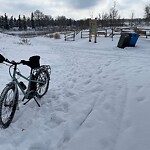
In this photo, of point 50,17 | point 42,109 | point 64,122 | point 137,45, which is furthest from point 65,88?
point 50,17

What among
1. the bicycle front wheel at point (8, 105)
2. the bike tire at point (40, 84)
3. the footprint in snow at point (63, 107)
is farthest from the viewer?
the bike tire at point (40, 84)

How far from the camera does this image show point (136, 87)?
5777 mm

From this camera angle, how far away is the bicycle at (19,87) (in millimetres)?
4397

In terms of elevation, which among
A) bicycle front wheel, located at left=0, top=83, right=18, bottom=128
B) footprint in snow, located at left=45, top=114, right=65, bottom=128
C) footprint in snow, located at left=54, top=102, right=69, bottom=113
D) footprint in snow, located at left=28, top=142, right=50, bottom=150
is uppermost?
bicycle front wheel, located at left=0, top=83, right=18, bottom=128

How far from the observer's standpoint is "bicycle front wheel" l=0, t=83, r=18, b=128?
4.34 meters

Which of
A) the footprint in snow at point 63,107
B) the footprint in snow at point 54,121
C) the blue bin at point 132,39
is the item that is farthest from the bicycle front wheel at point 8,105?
the blue bin at point 132,39

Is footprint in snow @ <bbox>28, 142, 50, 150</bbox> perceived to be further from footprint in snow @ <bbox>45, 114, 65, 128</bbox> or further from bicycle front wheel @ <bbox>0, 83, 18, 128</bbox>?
bicycle front wheel @ <bbox>0, 83, 18, 128</bbox>

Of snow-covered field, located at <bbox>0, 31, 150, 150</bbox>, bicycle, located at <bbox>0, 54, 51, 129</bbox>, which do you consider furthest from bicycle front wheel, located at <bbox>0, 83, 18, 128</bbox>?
snow-covered field, located at <bbox>0, 31, 150, 150</bbox>

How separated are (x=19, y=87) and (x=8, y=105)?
496mm

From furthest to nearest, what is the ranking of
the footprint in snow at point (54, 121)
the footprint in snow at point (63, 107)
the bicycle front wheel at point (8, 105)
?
1. the footprint in snow at point (63, 107)
2. the footprint in snow at point (54, 121)
3. the bicycle front wheel at point (8, 105)

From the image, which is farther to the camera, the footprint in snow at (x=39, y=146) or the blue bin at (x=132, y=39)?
the blue bin at (x=132, y=39)

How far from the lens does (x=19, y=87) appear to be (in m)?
4.86

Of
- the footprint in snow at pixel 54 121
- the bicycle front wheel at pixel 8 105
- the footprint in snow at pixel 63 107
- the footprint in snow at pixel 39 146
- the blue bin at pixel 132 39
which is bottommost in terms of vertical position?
the footprint in snow at pixel 39 146

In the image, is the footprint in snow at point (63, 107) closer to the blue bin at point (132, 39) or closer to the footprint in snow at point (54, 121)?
the footprint in snow at point (54, 121)
